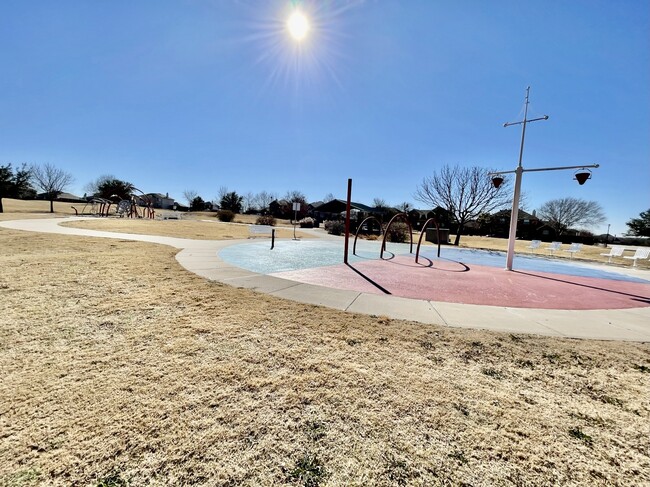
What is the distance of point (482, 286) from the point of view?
25.0 feet

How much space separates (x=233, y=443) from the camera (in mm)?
1943

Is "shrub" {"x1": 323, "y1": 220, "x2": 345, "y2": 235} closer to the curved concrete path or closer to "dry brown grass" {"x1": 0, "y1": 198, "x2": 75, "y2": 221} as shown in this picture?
the curved concrete path

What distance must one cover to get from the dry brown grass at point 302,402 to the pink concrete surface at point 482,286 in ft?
7.41

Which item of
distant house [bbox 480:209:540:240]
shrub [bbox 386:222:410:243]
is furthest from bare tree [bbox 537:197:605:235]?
shrub [bbox 386:222:410:243]

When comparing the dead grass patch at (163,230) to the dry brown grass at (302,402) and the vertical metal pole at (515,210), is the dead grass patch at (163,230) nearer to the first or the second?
the dry brown grass at (302,402)

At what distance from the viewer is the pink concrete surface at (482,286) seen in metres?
6.25

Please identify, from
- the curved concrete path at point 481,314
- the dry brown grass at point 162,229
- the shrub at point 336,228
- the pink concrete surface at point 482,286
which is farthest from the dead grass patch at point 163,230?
the curved concrete path at point 481,314

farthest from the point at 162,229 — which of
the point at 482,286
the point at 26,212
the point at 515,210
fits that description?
the point at 26,212

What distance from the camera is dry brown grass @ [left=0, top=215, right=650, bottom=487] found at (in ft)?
5.83

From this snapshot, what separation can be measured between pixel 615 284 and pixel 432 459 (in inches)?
447

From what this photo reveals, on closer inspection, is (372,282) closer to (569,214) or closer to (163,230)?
(163,230)

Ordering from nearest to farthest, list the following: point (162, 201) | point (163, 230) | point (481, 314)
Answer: point (481, 314) → point (163, 230) → point (162, 201)

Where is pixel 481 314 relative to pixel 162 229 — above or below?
below

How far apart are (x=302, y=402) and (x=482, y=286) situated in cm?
691
